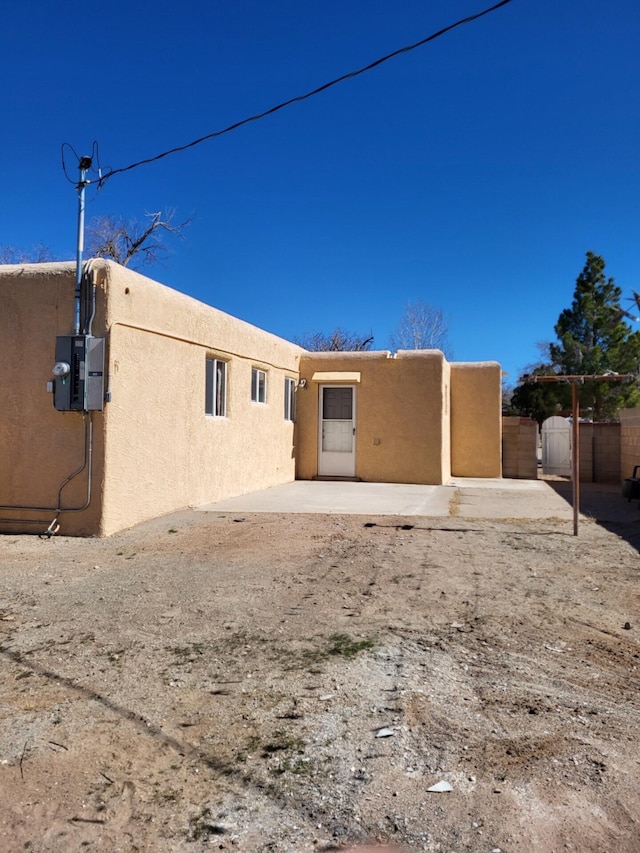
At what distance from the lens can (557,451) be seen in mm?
20438

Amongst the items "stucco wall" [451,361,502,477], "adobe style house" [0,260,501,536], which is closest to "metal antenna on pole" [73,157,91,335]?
"adobe style house" [0,260,501,536]

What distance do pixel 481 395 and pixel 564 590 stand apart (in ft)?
36.8

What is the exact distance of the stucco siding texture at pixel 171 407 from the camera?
8.03m

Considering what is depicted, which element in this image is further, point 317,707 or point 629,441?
point 629,441

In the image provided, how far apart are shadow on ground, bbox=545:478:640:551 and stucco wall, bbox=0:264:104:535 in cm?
710

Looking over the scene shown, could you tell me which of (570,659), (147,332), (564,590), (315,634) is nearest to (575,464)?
(564,590)

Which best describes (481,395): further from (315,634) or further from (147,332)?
(315,634)

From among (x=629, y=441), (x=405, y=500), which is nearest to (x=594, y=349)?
(x=629, y=441)

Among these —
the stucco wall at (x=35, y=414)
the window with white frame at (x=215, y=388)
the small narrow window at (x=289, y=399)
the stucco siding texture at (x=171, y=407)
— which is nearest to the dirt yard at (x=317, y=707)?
the stucco wall at (x=35, y=414)

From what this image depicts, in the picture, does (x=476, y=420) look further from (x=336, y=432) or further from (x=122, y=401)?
(x=122, y=401)

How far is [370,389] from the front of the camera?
48.1 ft

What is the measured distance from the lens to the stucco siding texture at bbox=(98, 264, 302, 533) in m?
8.03

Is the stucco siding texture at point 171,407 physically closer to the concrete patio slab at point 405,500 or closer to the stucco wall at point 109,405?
the stucco wall at point 109,405

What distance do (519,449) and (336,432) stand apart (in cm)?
553
